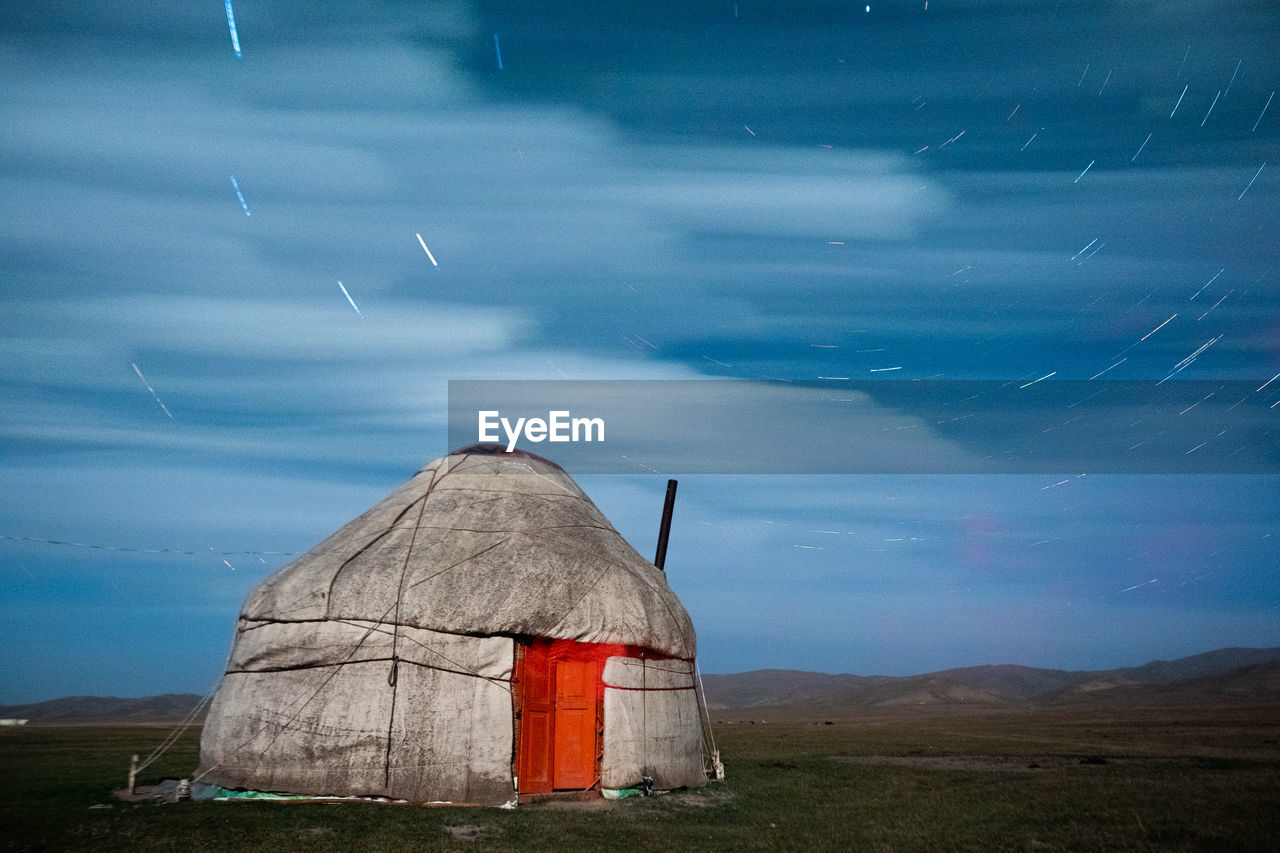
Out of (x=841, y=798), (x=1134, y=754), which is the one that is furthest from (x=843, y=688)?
(x=841, y=798)

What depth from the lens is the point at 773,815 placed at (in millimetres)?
9641

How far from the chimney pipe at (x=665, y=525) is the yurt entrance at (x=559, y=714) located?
358cm

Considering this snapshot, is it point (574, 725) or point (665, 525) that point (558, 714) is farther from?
point (665, 525)

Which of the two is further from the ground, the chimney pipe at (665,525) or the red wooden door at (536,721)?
the chimney pipe at (665,525)

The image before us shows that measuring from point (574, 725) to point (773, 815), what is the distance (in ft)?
8.15

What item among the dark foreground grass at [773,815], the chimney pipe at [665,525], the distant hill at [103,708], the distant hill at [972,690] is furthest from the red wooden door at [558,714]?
the distant hill at [103,708]

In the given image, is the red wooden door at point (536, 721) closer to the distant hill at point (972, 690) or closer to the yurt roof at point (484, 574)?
the yurt roof at point (484, 574)

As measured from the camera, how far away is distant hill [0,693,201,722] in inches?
2536

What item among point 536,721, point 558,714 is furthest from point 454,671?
point 558,714

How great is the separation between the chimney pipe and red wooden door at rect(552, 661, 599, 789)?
12.0 feet

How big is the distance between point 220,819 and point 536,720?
3365mm

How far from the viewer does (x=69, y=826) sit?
7785 mm

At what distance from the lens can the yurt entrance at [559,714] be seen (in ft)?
33.0

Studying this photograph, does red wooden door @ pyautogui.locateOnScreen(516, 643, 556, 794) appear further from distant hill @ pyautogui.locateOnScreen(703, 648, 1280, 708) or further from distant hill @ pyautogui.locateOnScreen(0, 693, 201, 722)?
distant hill @ pyautogui.locateOnScreen(0, 693, 201, 722)
